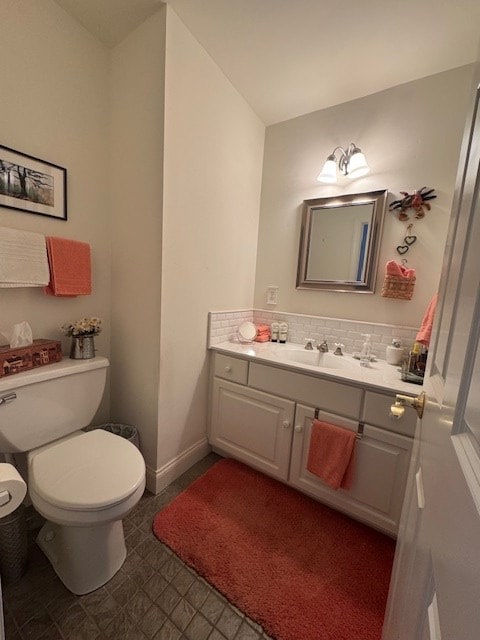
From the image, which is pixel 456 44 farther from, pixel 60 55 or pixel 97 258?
pixel 97 258

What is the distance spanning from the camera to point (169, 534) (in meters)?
1.27

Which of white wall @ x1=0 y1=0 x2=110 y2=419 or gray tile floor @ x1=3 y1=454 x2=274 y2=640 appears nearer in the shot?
gray tile floor @ x1=3 y1=454 x2=274 y2=640

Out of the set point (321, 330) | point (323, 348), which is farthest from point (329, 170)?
point (323, 348)

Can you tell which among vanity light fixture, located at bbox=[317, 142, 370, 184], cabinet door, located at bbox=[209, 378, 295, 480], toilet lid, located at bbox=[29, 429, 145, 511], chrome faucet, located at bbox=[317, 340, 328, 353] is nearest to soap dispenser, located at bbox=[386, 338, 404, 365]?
chrome faucet, located at bbox=[317, 340, 328, 353]

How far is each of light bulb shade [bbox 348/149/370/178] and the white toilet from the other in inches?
76.0

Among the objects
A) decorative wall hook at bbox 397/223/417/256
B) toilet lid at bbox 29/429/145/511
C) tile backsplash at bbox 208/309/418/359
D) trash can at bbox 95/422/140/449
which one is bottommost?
trash can at bbox 95/422/140/449

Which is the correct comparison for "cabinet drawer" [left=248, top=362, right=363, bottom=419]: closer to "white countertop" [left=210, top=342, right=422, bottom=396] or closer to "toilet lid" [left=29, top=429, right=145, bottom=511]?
"white countertop" [left=210, top=342, right=422, bottom=396]

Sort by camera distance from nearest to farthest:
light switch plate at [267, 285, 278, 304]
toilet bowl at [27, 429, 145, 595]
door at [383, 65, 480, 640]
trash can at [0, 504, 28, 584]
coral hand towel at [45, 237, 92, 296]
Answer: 1. door at [383, 65, 480, 640]
2. toilet bowl at [27, 429, 145, 595]
3. trash can at [0, 504, 28, 584]
4. coral hand towel at [45, 237, 92, 296]
5. light switch plate at [267, 285, 278, 304]

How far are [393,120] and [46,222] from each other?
205cm

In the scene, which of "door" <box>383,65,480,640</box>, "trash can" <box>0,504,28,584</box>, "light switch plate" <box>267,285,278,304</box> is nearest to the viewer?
"door" <box>383,65,480,640</box>

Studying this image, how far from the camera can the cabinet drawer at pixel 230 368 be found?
1.63m

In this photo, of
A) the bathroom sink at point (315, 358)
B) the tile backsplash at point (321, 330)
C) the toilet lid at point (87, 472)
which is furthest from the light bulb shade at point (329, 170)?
the toilet lid at point (87, 472)

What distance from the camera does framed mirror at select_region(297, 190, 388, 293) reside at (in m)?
1.68

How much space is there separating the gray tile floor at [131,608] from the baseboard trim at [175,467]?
367mm
